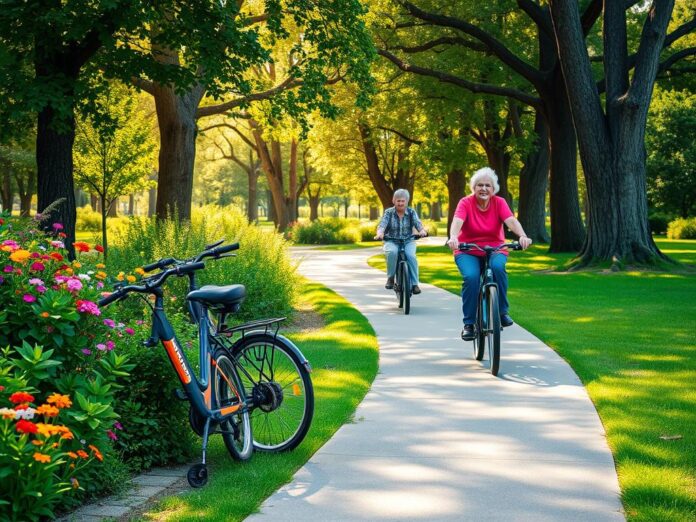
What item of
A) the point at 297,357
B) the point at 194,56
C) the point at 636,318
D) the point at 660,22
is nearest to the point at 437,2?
the point at 660,22

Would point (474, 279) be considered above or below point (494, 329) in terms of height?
above

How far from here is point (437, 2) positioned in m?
28.4

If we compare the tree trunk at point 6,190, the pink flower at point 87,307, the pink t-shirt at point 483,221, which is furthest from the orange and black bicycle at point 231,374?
the tree trunk at point 6,190

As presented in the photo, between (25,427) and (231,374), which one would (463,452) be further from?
(25,427)

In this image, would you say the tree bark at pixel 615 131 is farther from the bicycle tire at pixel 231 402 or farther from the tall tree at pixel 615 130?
the bicycle tire at pixel 231 402

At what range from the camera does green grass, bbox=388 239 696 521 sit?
5031mm

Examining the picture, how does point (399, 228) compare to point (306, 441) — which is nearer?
point (306, 441)

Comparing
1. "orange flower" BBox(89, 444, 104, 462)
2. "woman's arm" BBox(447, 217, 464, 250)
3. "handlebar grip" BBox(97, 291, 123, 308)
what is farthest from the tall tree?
"orange flower" BBox(89, 444, 104, 462)

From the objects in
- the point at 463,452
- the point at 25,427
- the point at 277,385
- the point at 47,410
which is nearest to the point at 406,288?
the point at 463,452

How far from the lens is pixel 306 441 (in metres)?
6.04

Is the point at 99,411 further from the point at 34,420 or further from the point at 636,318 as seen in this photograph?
the point at 636,318

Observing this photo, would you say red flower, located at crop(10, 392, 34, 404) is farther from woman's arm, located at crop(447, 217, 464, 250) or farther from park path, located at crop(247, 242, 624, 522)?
woman's arm, located at crop(447, 217, 464, 250)

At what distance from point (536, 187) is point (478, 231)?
2864cm

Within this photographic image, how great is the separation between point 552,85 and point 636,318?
1555 centimetres
